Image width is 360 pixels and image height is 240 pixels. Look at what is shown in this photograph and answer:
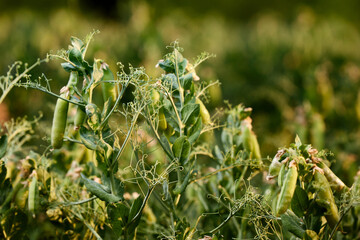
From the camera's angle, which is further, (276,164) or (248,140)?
(248,140)

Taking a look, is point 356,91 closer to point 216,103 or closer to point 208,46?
point 216,103

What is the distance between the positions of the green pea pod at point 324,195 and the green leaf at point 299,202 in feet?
0.07

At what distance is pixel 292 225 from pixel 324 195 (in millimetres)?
86

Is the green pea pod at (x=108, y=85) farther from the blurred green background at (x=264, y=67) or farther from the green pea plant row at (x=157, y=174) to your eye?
the blurred green background at (x=264, y=67)

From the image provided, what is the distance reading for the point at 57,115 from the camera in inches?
36.6

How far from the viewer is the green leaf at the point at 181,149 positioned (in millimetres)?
901

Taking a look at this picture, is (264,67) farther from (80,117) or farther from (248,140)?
(80,117)

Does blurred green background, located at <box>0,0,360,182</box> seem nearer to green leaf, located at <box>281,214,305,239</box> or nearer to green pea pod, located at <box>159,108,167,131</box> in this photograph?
green leaf, located at <box>281,214,305,239</box>

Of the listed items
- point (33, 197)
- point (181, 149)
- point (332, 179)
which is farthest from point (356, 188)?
point (33, 197)

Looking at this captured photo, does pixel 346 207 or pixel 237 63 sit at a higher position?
pixel 237 63

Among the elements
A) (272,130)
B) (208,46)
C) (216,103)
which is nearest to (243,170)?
(216,103)

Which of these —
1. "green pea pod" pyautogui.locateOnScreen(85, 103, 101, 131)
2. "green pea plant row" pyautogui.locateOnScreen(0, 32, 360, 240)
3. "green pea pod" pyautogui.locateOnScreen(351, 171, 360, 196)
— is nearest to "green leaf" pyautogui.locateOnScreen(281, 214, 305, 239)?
"green pea plant row" pyautogui.locateOnScreen(0, 32, 360, 240)

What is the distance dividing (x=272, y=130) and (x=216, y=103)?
1.43ft

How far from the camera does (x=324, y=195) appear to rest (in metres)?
0.87
